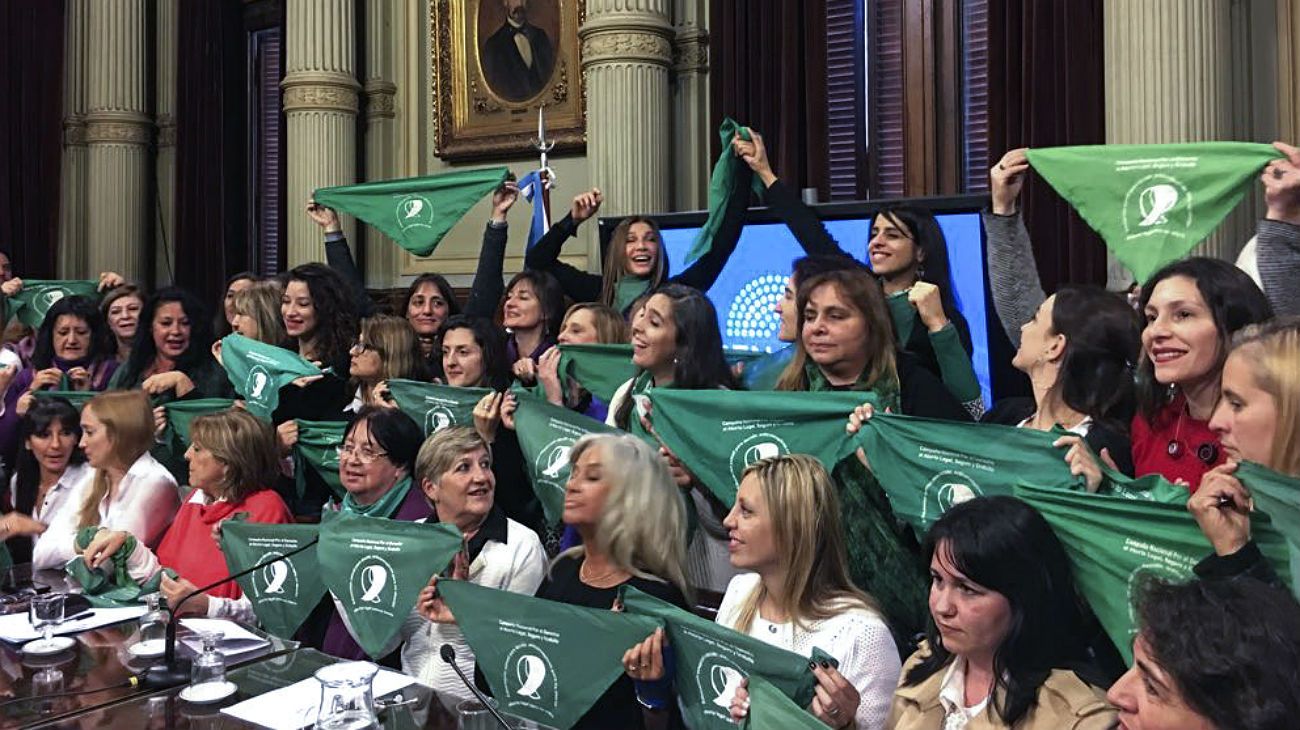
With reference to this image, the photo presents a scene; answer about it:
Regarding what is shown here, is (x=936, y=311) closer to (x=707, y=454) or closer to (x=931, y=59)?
(x=707, y=454)

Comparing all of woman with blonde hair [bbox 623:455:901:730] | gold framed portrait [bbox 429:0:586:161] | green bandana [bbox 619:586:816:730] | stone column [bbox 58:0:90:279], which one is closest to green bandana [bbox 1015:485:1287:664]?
woman with blonde hair [bbox 623:455:901:730]

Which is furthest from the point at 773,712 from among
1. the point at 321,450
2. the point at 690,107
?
the point at 690,107

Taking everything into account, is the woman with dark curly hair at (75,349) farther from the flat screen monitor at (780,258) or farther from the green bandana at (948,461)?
the green bandana at (948,461)

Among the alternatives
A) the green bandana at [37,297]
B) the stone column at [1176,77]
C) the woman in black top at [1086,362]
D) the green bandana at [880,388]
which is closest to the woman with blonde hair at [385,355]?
the green bandana at [880,388]

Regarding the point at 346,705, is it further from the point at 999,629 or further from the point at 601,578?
the point at 999,629

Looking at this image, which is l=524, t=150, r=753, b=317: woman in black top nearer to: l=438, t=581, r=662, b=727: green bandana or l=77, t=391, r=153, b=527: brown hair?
l=77, t=391, r=153, b=527: brown hair

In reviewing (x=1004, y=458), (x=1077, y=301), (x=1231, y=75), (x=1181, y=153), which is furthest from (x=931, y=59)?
(x=1004, y=458)

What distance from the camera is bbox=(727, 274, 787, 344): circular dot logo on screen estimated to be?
5355mm

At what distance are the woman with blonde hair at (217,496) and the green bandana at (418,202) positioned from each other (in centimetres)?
217

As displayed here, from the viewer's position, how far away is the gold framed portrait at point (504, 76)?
26.6 feet

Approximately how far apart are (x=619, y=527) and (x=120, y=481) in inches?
90.6

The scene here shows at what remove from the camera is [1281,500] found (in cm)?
200

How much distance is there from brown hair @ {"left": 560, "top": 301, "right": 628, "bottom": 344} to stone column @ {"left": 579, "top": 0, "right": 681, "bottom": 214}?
2888 mm

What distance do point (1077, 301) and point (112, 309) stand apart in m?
4.59
